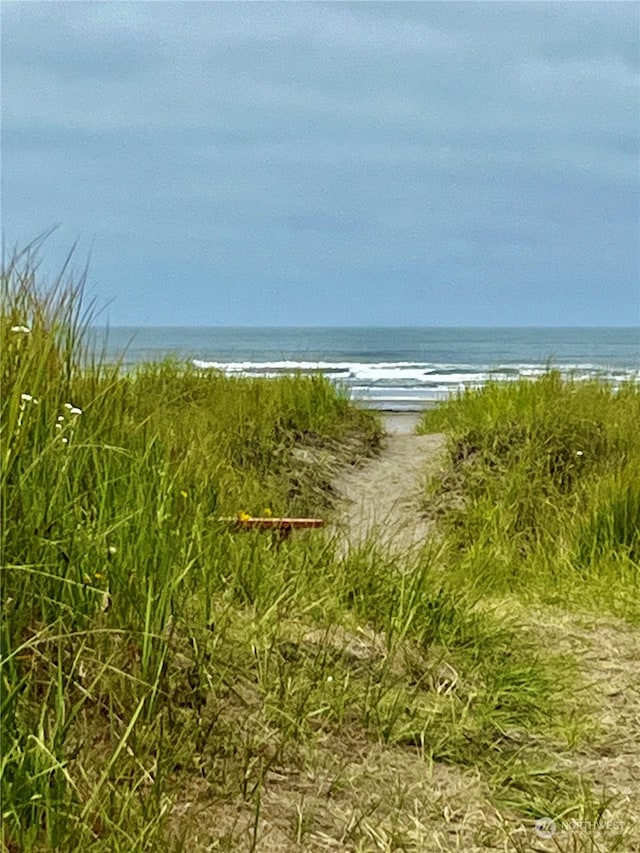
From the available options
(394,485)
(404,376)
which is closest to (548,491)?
(394,485)

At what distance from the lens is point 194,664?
2.96 metres

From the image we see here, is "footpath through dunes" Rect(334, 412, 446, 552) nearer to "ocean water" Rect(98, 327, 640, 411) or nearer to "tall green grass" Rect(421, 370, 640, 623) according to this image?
"tall green grass" Rect(421, 370, 640, 623)

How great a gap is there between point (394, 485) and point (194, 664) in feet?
18.6

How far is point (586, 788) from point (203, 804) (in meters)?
0.98

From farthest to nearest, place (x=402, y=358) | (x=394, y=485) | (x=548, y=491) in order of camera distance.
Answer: (x=402, y=358)
(x=394, y=485)
(x=548, y=491)

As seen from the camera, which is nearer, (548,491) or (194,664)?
(194,664)

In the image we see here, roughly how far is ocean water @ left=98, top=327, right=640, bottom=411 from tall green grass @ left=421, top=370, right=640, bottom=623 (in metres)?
1.55

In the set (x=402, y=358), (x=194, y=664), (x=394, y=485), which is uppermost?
(x=402, y=358)

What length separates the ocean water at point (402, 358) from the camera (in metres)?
12.0

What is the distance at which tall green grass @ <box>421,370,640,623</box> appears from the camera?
18.4 feet

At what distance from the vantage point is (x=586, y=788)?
2.83 m

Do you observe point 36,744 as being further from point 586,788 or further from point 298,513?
point 298,513

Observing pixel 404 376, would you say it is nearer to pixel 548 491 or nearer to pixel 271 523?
pixel 548 491

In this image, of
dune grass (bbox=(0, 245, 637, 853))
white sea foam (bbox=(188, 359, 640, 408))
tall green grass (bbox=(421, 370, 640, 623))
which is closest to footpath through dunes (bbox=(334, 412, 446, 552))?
tall green grass (bbox=(421, 370, 640, 623))
